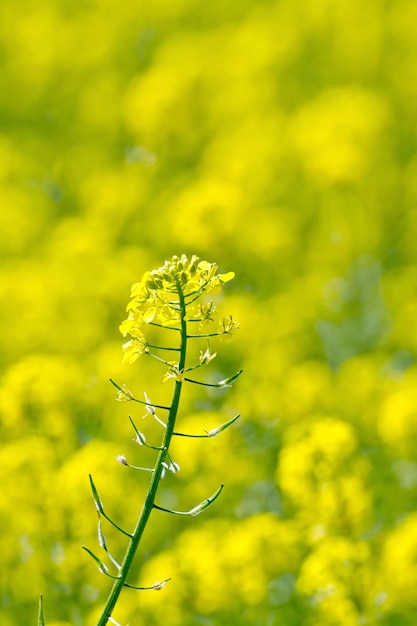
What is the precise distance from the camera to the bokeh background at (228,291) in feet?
5.66

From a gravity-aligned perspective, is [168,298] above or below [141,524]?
above

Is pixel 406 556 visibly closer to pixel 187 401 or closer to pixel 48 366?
pixel 187 401

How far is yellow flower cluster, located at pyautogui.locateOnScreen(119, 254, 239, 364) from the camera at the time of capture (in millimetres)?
862

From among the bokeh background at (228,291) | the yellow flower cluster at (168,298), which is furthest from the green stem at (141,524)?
the bokeh background at (228,291)

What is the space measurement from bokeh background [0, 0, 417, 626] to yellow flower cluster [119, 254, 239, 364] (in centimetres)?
83

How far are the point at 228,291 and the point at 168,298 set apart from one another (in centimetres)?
148

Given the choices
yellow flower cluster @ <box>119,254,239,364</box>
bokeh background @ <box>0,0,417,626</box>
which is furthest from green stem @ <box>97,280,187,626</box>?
bokeh background @ <box>0,0,417,626</box>

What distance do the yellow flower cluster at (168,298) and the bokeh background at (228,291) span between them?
2.74ft

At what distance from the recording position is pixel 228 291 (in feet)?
7.80

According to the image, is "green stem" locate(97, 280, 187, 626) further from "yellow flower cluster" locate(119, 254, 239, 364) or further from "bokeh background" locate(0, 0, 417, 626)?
"bokeh background" locate(0, 0, 417, 626)

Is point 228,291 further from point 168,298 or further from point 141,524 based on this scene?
point 141,524

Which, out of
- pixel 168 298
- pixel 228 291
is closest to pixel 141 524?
pixel 168 298

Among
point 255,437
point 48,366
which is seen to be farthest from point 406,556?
point 48,366

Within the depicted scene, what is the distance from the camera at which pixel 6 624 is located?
5.49 feet
